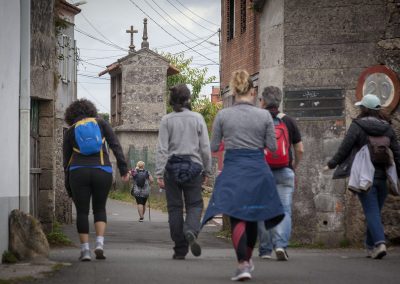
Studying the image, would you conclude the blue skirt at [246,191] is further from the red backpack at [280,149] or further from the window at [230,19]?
the window at [230,19]

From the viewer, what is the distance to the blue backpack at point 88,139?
10234 millimetres

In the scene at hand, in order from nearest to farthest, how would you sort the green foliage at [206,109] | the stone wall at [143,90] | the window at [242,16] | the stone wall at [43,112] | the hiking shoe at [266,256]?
the hiking shoe at [266,256] < the stone wall at [43,112] < the window at [242,16] < the stone wall at [143,90] < the green foliage at [206,109]

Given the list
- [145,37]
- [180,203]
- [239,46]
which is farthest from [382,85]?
[145,37]

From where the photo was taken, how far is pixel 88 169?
10.3 meters

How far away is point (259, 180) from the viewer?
8.58m

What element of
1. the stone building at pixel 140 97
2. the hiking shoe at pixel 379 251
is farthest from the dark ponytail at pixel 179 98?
the stone building at pixel 140 97

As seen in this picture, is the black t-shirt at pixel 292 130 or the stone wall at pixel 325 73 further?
the stone wall at pixel 325 73

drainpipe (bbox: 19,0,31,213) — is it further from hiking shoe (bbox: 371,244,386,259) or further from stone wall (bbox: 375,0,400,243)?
stone wall (bbox: 375,0,400,243)

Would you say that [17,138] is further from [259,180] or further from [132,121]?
[132,121]

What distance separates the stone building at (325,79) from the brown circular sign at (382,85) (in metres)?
0.07

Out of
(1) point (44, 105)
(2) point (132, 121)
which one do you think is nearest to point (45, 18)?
(1) point (44, 105)

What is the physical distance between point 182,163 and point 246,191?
6.37ft

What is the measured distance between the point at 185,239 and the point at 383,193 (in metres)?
2.28

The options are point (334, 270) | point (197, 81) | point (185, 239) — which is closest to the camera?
point (334, 270)
